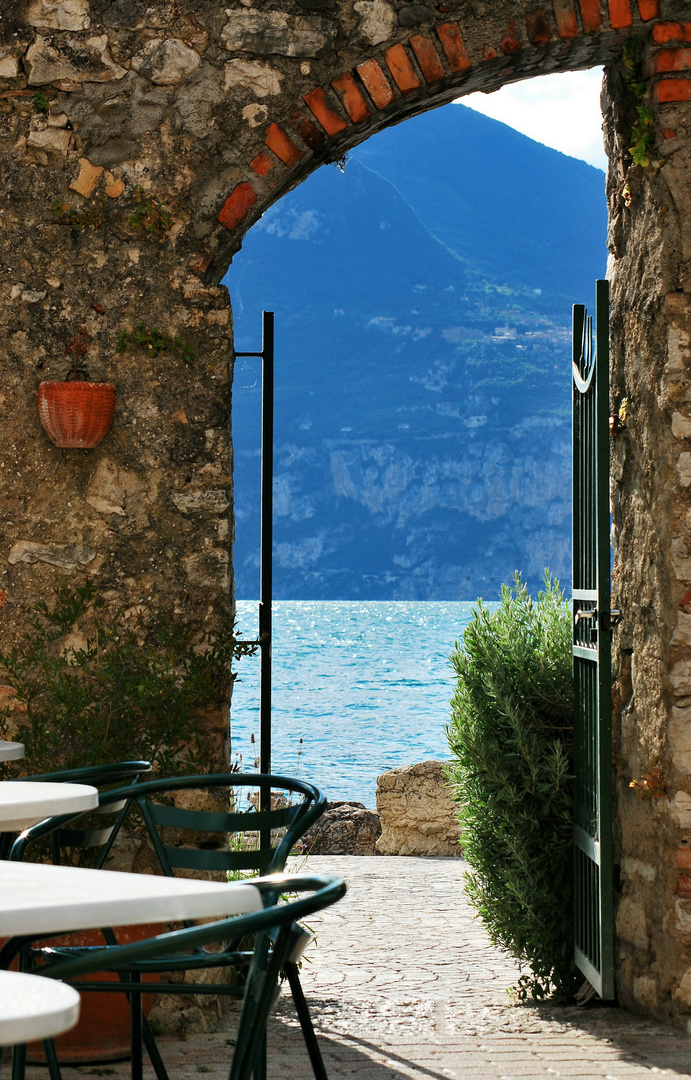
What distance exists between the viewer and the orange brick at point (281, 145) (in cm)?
331

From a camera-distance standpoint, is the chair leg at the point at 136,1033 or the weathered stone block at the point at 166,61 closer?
the chair leg at the point at 136,1033

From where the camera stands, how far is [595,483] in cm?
331

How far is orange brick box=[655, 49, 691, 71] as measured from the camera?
328 centimetres

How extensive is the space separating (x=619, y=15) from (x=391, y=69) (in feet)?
2.43

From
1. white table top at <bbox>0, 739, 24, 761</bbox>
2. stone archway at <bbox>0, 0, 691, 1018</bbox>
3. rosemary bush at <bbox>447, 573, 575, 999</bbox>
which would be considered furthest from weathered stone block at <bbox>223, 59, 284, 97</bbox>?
white table top at <bbox>0, 739, 24, 761</bbox>

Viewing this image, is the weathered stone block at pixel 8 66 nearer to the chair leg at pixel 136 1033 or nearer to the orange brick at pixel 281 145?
the orange brick at pixel 281 145

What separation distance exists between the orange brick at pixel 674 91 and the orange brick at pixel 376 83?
84cm

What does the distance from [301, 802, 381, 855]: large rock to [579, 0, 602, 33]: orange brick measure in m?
5.62

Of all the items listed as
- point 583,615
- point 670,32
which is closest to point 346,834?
point 583,615

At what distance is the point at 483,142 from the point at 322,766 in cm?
10922

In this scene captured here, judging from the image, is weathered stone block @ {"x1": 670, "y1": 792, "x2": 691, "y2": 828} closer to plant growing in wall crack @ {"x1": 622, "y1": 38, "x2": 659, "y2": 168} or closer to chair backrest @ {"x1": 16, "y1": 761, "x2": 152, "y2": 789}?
chair backrest @ {"x1": 16, "y1": 761, "x2": 152, "y2": 789}

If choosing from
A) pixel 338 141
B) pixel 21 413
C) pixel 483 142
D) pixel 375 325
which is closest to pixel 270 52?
pixel 338 141

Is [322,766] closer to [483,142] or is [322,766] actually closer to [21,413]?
[21,413]

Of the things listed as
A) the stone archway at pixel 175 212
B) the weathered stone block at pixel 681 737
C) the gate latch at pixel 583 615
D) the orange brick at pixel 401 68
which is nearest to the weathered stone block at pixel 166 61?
the stone archway at pixel 175 212
